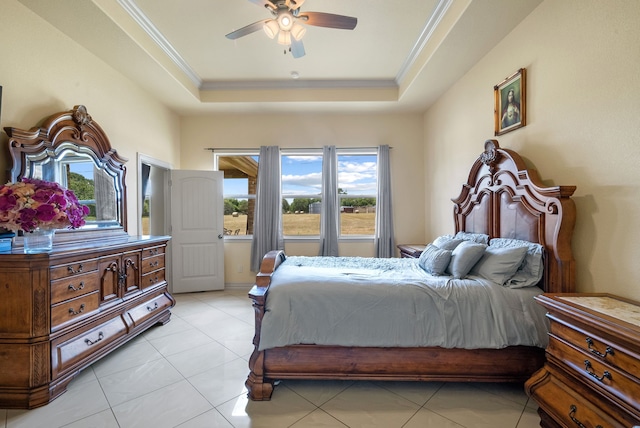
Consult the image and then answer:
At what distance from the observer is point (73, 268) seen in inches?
78.4

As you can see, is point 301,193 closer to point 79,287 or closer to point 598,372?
point 79,287

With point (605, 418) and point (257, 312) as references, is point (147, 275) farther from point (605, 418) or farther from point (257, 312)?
point (605, 418)

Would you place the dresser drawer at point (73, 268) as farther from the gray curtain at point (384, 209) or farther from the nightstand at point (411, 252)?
the gray curtain at point (384, 209)

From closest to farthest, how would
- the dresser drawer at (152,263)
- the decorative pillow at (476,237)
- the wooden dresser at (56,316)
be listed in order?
the wooden dresser at (56,316), the decorative pillow at (476,237), the dresser drawer at (152,263)

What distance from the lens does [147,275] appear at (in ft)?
9.37

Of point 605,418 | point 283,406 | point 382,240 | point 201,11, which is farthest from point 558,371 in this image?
point 201,11

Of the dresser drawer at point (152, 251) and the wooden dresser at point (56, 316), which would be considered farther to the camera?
the dresser drawer at point (152, 251)

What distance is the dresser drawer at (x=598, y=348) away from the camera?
1113 mm

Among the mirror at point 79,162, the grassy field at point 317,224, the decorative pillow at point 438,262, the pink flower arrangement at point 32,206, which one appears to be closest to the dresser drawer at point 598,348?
the decorative pillow at point 438,262

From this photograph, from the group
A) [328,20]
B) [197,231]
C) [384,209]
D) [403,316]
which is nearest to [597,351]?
[403,316]

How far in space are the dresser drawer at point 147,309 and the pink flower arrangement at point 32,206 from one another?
3.57 feet

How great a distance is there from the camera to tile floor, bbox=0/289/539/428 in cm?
162

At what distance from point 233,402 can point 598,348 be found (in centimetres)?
208

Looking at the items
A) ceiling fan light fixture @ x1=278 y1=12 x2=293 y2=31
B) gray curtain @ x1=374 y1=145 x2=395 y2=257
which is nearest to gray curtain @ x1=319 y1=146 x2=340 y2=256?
gray curtain @ x1=374 y1=145 x2=395 y2=257
